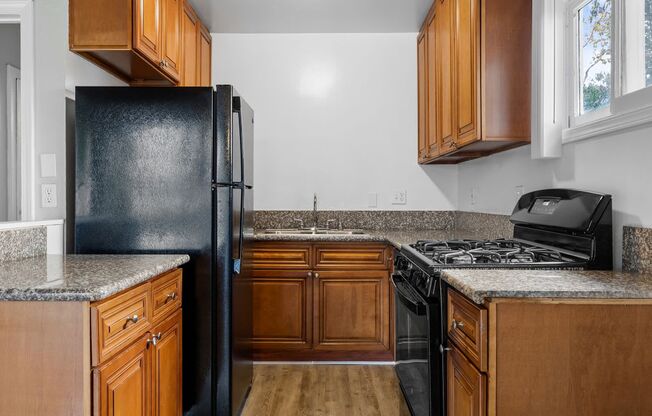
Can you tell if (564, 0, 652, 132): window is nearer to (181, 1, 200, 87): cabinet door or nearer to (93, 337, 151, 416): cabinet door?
(93, 337, 151, 416): cabinet door

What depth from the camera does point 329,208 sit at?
349cm

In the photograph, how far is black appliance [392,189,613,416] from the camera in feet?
5.19

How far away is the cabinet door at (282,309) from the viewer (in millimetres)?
2936

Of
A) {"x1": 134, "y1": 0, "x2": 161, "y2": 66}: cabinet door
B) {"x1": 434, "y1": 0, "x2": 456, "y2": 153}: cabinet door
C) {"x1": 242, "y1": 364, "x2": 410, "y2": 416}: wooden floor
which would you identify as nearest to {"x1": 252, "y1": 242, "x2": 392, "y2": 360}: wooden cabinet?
{"x1": 242, "y1": 364, "x2": 410, "y2": 416}: wooden floor

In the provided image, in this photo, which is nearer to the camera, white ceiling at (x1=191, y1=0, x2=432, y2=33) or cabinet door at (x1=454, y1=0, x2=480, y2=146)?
cabinet door at (x1=454, y1=0, x2=480, y2=146)

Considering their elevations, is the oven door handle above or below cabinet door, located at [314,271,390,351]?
above

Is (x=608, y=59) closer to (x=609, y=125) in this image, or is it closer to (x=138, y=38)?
(x=609, y=125)

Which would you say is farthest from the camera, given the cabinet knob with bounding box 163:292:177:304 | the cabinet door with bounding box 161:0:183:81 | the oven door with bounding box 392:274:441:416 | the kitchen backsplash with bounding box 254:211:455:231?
the kitchen backsplash with bounding box 254:211:455:231

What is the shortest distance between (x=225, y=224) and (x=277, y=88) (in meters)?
1.73


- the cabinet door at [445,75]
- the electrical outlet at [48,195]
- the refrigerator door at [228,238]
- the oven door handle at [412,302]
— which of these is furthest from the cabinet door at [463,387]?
the electrical outlet at [48,195]

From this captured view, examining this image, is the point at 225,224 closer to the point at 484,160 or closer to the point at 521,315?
the point at 521,315

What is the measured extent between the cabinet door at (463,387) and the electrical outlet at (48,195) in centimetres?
183

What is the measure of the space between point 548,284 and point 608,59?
1018 mm

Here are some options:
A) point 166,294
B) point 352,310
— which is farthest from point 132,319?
point 352,310
